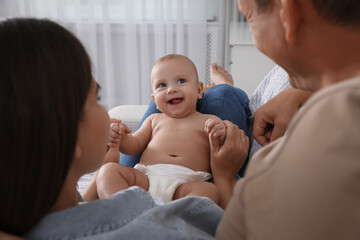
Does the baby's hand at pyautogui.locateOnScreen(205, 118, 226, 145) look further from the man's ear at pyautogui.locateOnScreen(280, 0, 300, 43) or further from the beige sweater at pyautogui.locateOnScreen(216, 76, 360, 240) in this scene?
the beige sweater at pyautogui.locateOnScreen(216, 76, 360, 240)

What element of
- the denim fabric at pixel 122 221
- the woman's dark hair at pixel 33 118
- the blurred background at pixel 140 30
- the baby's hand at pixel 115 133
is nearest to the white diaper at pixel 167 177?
the baby's hand at pixel 115 133

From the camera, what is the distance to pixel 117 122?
1379 millimetres

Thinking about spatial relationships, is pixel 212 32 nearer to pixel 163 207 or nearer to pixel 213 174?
pixel 213 174

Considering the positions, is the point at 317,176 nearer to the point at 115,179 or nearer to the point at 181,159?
the point at 115,179

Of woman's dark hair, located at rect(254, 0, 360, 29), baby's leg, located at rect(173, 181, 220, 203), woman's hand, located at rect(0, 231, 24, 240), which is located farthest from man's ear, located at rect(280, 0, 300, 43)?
baby's leg, located at rect(173, 181, 220, 203)

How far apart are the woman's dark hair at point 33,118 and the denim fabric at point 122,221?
0.04 metres

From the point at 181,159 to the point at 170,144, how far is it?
3.8 inches

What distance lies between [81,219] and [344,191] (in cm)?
43

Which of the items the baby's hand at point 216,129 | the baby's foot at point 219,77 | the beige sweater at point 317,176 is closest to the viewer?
the beige sweater at point 317,176

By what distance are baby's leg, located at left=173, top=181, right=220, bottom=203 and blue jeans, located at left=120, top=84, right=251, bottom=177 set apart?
363mm

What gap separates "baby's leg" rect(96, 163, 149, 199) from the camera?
114cm

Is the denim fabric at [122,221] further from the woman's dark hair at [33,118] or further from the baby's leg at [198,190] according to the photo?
the baby's leg at [198,190]

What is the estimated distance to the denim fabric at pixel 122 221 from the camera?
579 millimetres

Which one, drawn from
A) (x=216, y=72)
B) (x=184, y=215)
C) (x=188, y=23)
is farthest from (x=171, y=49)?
(x=184, y=215)
